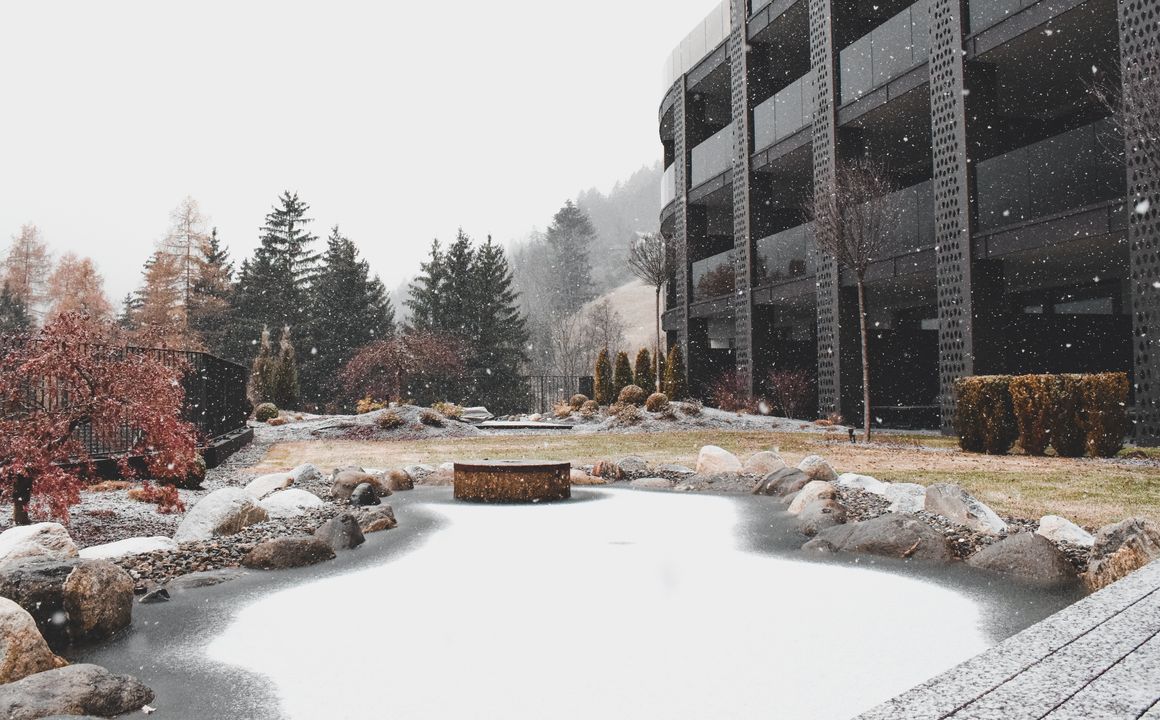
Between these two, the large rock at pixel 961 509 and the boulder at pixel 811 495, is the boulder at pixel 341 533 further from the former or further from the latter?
the large rock at pixel 961 509

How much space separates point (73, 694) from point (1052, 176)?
1509 centimetres

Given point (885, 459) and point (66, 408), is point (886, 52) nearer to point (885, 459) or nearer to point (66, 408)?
point (885, 459)

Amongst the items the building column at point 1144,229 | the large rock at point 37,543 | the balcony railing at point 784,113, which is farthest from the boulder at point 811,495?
the balcony railing at point 784,113

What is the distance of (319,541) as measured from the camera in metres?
5.67

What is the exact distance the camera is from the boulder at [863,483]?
7938 millimetres

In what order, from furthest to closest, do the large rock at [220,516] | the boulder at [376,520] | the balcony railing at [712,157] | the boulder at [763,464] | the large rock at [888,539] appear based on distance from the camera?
the balcony railing at [712,157] → the boulder at [763,464] → the boulder at [376,520] → the large rock at [220,516] → the large rock at [888,539]

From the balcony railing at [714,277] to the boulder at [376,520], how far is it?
55.1ft

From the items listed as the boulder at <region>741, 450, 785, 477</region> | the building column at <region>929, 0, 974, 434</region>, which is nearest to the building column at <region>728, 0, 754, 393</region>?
the building column at <region>929, 0, 974, 434</region>

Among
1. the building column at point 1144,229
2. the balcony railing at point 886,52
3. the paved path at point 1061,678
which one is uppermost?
the balcony railing at point 886,52

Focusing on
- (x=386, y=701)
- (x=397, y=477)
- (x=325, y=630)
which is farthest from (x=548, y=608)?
(x=397, y=477)

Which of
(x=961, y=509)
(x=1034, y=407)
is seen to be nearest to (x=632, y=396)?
(x=1034, y=407)

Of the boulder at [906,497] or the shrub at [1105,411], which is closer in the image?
the boulder at [906,497]

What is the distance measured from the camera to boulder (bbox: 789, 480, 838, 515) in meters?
7.14

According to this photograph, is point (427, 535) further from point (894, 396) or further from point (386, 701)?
point (894, 396)
